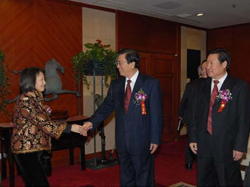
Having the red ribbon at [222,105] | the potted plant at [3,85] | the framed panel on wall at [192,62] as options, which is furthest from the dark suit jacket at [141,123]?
the framed panel on wall at [192,62]

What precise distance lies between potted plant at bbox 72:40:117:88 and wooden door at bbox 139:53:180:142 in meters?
1.87

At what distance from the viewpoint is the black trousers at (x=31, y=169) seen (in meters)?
2.65

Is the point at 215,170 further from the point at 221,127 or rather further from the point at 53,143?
the point at 53,143

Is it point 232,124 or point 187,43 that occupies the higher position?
point 187,43

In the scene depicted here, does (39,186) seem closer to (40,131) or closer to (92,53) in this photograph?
(40,131)

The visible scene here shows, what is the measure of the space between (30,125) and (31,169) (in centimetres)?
39

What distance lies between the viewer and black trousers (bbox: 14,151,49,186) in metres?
2.65

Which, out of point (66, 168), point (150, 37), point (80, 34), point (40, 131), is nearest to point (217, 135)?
point (40, 131)

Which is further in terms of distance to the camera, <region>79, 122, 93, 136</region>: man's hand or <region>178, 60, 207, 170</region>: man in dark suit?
<region>178, 60, 207, 170</region>: man in dark suit

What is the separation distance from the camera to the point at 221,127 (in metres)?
2.65

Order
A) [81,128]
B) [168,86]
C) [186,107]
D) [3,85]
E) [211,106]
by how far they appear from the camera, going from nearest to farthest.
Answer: [211,106]
[81,128]
[3,85]
[186,107]
[168,86]

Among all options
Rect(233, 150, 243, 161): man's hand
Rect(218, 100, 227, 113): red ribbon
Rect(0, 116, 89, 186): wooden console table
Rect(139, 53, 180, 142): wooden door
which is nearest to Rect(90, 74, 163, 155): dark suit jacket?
Rect(218, 100, 227, 113): red ribbon

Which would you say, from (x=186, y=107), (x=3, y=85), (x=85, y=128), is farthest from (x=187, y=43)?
(x=85, y=128)

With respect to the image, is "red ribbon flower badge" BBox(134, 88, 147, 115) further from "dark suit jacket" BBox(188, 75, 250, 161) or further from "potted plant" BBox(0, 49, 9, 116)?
"potted plant" BBox(0, 49, 9, 116)
